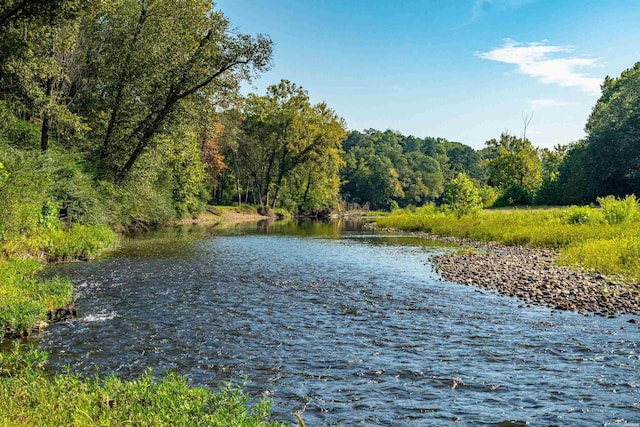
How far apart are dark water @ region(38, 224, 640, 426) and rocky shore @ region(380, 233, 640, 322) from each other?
0.98 m

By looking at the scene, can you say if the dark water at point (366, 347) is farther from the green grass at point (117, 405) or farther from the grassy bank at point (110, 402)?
the green grass at point (117, 405)

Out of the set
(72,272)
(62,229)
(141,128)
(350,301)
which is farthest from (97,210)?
(350,301)

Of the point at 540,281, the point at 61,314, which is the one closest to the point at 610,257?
the point at 540,281

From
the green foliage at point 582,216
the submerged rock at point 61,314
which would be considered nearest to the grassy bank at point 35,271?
the submerged rock at point 61,314

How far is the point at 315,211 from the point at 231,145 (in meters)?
24.6

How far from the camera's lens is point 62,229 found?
23734 mm

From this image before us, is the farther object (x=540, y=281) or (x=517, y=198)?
(x=517, y=198)

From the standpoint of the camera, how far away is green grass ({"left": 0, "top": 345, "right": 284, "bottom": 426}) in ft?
18.4

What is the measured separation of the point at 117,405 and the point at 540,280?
15.0 m

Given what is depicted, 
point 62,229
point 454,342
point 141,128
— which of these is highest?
point 141,128

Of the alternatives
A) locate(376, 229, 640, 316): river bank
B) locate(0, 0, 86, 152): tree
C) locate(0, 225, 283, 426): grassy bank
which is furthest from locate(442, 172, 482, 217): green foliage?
locate(0, 225, 283, 426): grassy bank

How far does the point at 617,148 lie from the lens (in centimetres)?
5406

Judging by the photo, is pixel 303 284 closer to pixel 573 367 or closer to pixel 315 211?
pixel 573 367

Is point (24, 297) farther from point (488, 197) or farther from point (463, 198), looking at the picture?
point (488, 197)
